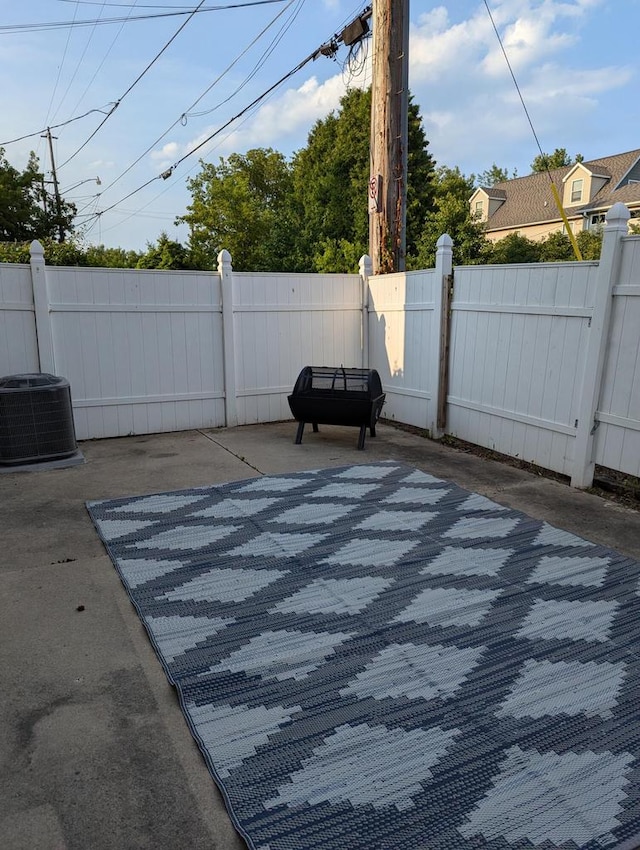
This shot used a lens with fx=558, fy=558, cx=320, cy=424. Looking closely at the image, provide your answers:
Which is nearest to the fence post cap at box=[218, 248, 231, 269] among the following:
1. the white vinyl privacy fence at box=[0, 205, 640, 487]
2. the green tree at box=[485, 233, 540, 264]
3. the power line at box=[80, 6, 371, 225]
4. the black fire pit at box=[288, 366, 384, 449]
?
the white vinyl privacy fence at box=[0, 205, 640, 487]

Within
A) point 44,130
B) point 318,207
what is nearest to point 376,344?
point 318,207

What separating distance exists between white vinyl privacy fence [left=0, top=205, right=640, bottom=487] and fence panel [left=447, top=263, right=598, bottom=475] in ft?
0.04

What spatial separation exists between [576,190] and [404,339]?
68.9ft

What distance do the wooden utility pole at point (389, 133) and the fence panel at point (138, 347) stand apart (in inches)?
81.3

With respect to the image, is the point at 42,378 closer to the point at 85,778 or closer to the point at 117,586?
the point at 117,586

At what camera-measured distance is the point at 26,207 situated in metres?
20.3

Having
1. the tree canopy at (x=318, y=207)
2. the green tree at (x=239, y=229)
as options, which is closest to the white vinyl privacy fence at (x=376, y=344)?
the tree canopy at (x=318, y=207)

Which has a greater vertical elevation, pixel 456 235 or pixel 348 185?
pixel 348 185

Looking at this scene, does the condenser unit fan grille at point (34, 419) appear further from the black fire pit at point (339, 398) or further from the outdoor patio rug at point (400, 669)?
the black fire pit at point (339, 398)

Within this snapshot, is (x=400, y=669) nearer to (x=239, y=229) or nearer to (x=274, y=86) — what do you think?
(x=274, y=86)

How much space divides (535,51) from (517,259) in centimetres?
635

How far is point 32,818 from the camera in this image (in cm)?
150

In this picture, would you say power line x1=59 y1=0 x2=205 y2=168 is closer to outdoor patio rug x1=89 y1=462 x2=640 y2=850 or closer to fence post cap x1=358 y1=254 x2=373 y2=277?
fence post cap x1=358 y1=254 x2=373 y2=277

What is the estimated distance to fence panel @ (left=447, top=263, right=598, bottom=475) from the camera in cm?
427
